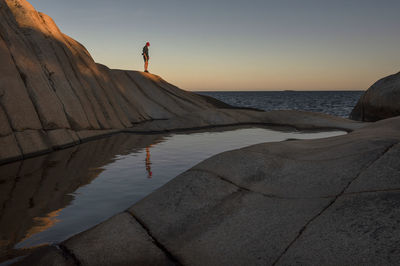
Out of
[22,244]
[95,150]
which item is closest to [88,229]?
[22,244]

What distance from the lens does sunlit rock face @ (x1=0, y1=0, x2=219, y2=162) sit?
27.9 feet

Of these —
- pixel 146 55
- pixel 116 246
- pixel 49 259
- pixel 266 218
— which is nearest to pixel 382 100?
pixel 146 55

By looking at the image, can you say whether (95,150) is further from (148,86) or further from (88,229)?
(148,86)

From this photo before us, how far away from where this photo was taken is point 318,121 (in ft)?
49.7

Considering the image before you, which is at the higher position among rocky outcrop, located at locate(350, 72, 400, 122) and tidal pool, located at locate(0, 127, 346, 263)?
rocky outcrop, located at locate(350, 72, 400, 122)

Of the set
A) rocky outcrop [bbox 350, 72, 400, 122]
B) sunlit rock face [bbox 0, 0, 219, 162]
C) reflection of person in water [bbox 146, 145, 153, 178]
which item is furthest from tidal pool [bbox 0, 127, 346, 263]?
rocky outcrop [bbox 350, 72, 400, 122]

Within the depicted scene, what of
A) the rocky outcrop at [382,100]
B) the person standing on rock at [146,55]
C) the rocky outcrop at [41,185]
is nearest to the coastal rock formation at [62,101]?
the rocky outcrop at [41,185]

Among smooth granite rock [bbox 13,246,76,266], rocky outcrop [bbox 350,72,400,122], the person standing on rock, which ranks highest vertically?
the person standing on rock

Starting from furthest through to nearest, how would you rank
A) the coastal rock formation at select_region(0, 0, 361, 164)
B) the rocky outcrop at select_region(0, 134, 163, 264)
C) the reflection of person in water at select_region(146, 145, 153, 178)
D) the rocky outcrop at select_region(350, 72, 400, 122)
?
the rocky outcrop at select_region(350, 72, 400, 122), the coastal rock formation at select_region(0, 0, 361, 164), the reflection of person in water at select_region(146, 145, 153, 178), the rocky outcrop at select_region(0, 134, 163, 264)

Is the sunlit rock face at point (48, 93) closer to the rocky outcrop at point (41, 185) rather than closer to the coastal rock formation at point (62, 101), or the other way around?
the coastal rock formation at point (62, 101)

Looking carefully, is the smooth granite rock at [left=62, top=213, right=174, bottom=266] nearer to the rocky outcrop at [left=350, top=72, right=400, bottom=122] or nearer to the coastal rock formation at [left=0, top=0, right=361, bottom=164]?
the coastal rock formation at [left=0, top=0, right=361, bottom=164]

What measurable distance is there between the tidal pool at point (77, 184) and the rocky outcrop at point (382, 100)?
920 centimetres

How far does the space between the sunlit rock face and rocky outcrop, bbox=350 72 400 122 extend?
35.8ft

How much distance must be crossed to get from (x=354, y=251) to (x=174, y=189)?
237cm
